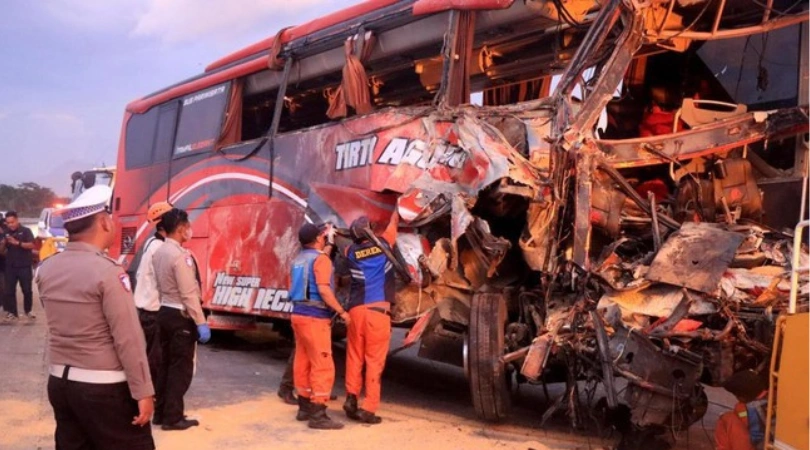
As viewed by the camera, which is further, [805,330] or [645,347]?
[645,347]

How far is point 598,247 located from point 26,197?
161 feet

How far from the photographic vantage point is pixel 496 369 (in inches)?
210

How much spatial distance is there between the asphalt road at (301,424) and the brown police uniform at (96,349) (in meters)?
2.10

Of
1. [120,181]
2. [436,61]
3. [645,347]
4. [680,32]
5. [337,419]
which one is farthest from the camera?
[120,181]

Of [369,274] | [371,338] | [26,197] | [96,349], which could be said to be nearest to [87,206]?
[96,349]

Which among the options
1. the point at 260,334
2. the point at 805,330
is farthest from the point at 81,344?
the point at 260,334

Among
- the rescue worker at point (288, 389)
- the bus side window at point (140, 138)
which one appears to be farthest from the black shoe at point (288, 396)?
the bus side window at point (140, 138)

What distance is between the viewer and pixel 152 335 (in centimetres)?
544

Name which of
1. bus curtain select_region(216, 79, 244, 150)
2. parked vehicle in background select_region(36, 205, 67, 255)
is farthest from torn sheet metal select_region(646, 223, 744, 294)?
parked vehicle in background select_region(36, 205, 67, 255)

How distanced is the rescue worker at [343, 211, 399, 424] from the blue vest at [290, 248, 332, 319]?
24 cm

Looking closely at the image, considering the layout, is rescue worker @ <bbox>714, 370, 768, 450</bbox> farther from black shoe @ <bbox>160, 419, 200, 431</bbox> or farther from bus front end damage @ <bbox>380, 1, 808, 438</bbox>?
black shoe @ <bbox>160, 419, 200, 431</bbox>

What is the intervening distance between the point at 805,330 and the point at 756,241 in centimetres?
202

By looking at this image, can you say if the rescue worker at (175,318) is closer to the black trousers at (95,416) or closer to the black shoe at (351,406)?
the black shoe at (351,406)

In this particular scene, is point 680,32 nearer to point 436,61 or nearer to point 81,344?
point 436,61
